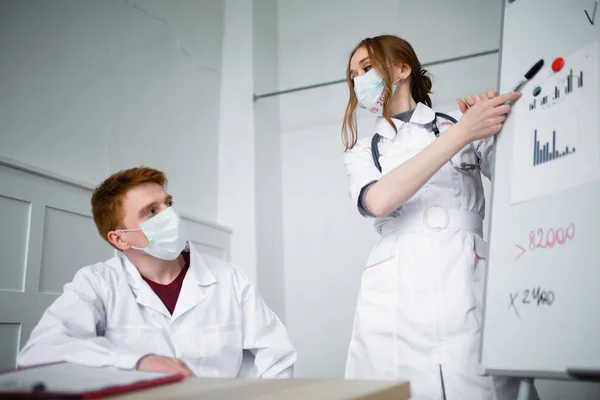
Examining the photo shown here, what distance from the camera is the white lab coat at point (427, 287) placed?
52.8 inches

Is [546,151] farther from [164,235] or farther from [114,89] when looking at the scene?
[114,89]

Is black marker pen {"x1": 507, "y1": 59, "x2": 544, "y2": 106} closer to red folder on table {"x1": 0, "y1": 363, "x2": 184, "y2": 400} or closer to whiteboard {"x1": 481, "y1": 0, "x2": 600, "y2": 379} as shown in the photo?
whiteboard {"x1": 481, "y1": 0, "x2": 600, "y2": 379}

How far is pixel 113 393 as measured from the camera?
0.68 meters

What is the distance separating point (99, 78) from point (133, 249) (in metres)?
1.10

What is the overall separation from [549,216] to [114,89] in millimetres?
2073

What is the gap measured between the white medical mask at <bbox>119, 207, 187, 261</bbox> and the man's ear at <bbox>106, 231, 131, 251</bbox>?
2cm

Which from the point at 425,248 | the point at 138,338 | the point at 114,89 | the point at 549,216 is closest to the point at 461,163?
the point at 425,248

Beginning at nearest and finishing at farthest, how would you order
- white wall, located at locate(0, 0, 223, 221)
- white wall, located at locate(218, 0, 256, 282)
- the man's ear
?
1. the man's ear
2. white wall, located at locate(0, 0, 223, 221)
3. white wall, located at locate(218, 0, 256, 282)

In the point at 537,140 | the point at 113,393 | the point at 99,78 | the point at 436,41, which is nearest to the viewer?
the point at 113,393

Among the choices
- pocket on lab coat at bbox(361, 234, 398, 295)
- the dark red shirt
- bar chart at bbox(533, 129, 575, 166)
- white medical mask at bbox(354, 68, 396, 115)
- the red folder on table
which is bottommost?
the red folder on table

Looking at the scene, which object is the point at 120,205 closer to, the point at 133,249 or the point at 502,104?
the point at 133,249

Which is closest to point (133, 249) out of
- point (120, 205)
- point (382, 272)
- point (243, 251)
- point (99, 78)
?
point (120, 205)

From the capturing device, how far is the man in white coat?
1418 mm

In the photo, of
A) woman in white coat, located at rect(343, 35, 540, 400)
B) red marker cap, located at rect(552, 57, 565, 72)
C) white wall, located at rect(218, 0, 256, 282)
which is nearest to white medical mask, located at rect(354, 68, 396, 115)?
woman in white coat, located at rect(343, 35, 540, 400)
